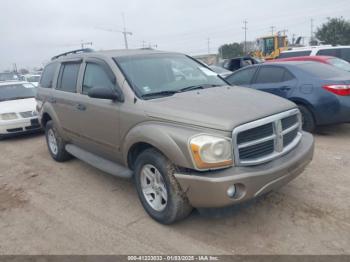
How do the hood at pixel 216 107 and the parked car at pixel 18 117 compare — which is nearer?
the hood at pixel 216 107

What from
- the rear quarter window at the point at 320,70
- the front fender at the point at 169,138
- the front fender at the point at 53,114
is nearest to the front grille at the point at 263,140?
the front fender at the point at 169,138

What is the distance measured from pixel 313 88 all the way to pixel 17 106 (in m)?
7.12

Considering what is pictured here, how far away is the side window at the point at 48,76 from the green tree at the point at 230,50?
6408 centimetres

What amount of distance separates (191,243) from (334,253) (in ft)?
4.22

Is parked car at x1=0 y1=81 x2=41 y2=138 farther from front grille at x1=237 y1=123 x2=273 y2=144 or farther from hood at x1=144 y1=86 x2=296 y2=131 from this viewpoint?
front grille at x1=237 y1=123 x2=273 y2=144

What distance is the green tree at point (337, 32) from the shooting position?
44.2m

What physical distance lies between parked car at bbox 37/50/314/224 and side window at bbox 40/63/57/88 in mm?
1064

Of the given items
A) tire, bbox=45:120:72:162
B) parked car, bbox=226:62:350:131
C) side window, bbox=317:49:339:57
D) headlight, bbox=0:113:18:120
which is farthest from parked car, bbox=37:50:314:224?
side window, bbox=317:49:339:57

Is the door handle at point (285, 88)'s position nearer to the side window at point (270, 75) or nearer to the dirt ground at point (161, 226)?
the side window at point (270, 75)

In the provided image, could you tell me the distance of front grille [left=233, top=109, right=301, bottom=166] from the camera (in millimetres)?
2793

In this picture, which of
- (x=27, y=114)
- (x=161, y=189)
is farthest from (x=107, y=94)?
(x=27, y=114)

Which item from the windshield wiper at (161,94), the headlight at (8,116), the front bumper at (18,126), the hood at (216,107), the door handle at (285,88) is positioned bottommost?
the front bumper at (18,126)

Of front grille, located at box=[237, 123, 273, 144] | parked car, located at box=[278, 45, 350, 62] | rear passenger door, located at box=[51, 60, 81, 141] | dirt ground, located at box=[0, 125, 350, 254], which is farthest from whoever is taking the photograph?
parked car, located at box=[278, 45, 350, 62]

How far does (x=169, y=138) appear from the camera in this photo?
294cm
